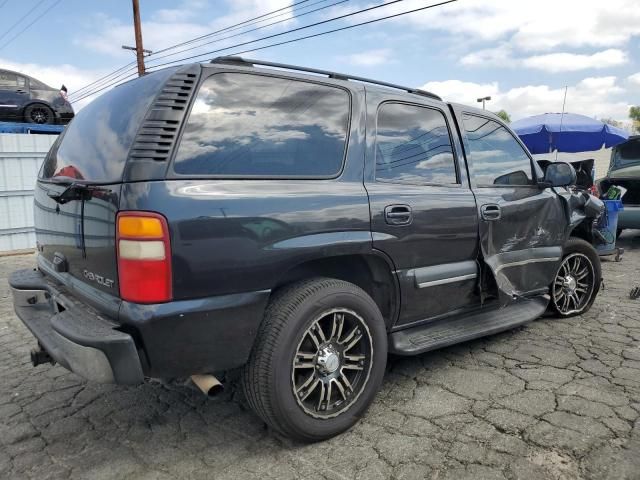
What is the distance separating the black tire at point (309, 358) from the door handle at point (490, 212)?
1144 mm

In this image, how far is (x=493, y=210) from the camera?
3.30 m

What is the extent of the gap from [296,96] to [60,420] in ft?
7.30

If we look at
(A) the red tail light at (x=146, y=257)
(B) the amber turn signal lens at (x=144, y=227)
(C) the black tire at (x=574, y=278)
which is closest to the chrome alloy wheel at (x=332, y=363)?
(A) the red tail light at (x=146, y=257)

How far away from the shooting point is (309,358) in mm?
2395

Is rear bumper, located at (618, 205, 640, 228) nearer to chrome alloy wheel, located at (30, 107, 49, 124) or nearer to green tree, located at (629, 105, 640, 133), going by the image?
chrome alloy wheel, located at (30, 107, 49, 124)

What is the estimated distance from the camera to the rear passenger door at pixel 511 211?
10.9 ft

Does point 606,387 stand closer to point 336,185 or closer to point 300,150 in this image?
point 336,185

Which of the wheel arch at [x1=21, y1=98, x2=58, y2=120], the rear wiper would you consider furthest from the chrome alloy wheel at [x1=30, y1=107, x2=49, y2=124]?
the rear wiper

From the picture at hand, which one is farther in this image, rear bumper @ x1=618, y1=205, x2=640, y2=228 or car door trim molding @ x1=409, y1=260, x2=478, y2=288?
rear bumper @ x1=618, y1=205, x2=640, y2=228

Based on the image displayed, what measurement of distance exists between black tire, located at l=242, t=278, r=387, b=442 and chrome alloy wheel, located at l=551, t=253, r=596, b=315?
2388 millimetres

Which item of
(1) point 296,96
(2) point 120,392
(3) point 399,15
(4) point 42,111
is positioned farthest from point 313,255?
(4) point 42,111

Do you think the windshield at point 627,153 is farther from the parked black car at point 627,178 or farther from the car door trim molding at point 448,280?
the car door trim molding at point 448,280

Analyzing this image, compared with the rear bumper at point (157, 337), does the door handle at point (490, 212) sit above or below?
above

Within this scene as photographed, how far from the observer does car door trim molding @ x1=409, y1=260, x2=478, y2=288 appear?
9.43 ft
